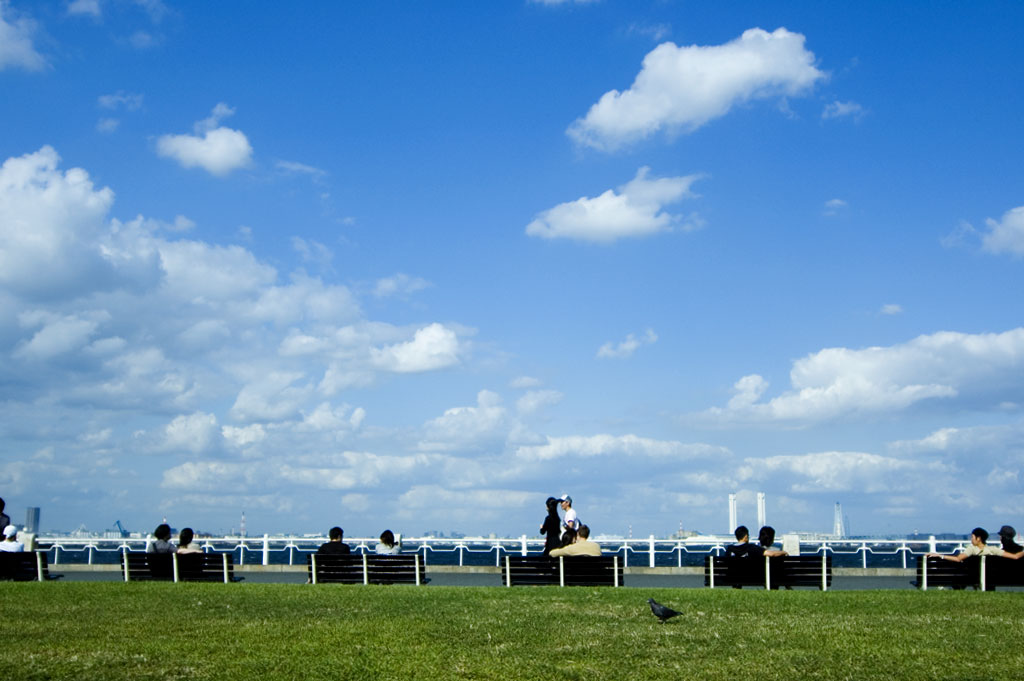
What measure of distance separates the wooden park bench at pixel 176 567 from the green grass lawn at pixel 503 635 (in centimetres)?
213

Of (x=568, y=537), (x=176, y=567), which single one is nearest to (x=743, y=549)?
(x=568, y=537)

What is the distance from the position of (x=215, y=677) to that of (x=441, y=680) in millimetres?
1692

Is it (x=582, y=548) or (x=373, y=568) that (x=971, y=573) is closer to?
(x=582, y=548)

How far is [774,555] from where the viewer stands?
14453 millimetres

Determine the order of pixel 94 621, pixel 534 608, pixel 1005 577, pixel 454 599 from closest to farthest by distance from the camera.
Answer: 1. pixel 94 621
2. pixel 534 608
3. pixel 454 599
4. pixel 1005 577

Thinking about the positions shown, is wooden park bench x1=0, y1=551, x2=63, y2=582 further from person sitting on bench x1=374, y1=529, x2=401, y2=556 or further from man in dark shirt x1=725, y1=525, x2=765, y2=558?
man in dark shirt x1=725, y1=525, x2=765, y2=558

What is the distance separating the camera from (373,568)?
15.1m

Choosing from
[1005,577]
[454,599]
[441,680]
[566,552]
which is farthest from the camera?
[566,552]

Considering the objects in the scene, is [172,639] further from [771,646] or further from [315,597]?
[771,646]

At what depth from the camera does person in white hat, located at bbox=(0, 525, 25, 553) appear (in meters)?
16.3

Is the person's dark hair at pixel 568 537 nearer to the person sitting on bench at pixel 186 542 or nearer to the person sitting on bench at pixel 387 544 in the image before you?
the person sitting on bench at pixel 387 544

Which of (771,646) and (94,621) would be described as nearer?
(771,646)

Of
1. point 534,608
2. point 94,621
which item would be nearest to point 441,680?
point 534,608

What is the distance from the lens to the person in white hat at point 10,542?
16.3m
